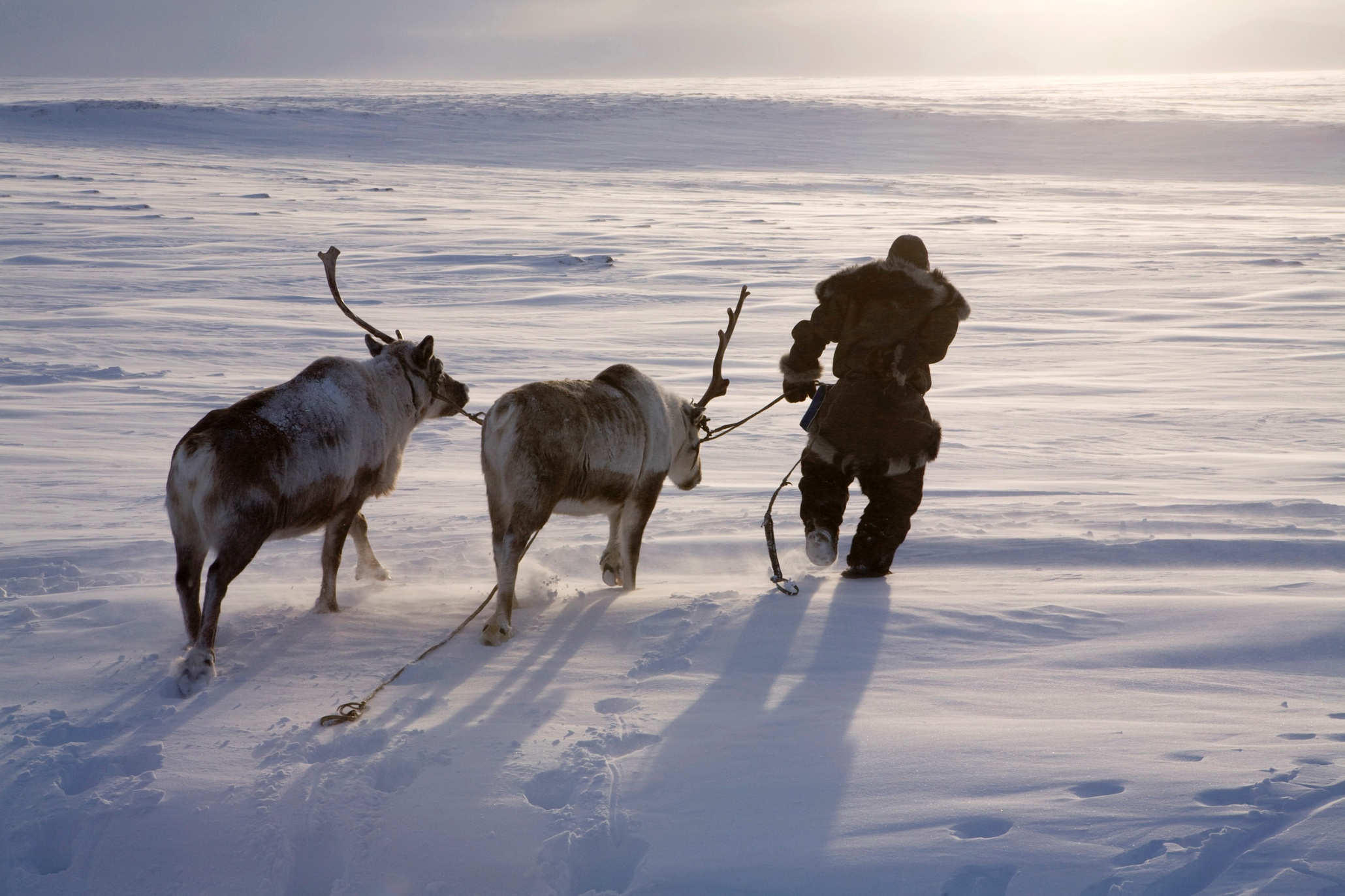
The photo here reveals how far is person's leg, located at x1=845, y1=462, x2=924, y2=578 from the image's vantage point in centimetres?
462

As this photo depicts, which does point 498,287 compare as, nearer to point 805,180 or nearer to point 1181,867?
point 1181,867

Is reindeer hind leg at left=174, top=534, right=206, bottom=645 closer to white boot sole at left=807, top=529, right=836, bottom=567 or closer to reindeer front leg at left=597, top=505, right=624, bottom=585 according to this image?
reindeer front leg at left=597, top=505, right=624, bottom=585

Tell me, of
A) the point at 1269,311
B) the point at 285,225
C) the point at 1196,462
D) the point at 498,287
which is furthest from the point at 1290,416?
the point at 285,225

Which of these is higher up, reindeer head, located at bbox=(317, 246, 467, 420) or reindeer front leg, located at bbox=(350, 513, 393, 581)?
reindeer head, located at bbox=(317, 246, 467, 420)

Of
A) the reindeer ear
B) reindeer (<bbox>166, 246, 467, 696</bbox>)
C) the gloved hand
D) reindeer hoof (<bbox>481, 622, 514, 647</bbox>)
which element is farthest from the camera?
the gloved hand

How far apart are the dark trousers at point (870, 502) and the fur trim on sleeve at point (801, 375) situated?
0.38 metres

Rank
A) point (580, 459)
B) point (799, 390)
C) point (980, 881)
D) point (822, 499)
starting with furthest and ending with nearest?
point (799, 390)
point (822, 499)
point (580, 459)
point (980, 881)

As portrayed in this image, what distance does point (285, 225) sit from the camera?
17.1 meters

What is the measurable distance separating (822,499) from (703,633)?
1051 millimetres

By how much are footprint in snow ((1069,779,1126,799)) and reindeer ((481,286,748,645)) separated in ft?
6.83

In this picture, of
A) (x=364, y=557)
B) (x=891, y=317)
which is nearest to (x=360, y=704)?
(x=364, y=557)

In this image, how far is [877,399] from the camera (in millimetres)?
4547

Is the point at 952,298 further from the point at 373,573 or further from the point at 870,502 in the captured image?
the point at 373,573

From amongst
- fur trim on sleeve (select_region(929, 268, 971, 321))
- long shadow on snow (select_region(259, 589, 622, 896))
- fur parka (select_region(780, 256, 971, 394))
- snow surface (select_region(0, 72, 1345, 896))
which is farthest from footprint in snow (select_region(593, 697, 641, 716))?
fur trim on sleeve (select_region(929, 268, 971, 321))
